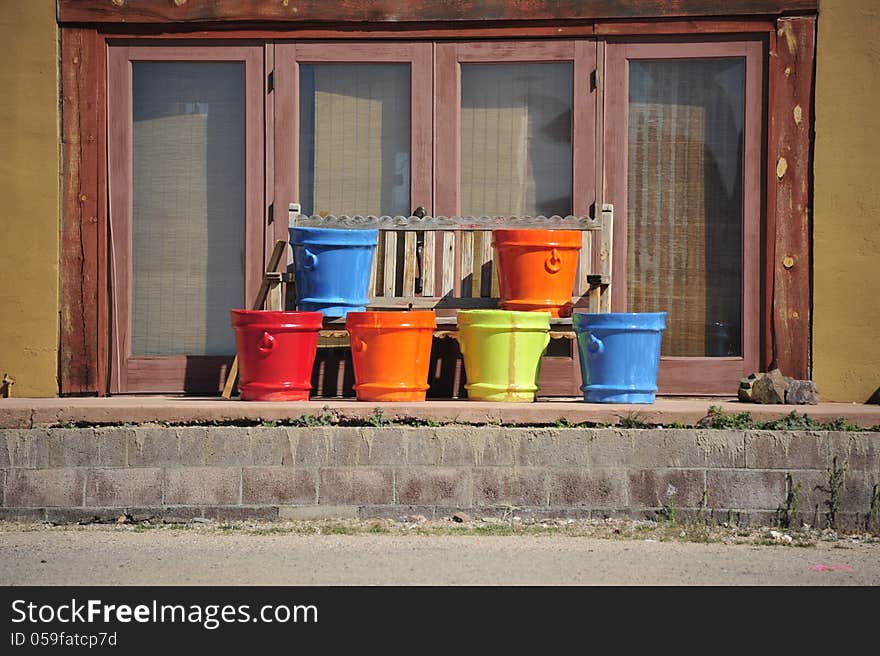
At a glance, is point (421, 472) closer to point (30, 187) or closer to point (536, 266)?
point (536, 266)

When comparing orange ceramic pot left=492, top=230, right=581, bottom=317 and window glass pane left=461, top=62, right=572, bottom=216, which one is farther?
window glass pane left=461, top=62, right=572, bottom=216

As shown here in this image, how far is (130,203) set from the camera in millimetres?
9789

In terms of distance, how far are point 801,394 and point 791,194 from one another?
1451 millimetres

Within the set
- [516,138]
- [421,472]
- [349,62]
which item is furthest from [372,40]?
[421,472]

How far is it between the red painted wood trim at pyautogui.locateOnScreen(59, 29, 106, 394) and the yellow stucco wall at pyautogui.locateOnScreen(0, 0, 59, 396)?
0.22 feet

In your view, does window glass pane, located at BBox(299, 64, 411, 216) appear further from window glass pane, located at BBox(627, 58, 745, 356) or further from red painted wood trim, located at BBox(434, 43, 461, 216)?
window glass pane, located at BBox(627, 58, 745, 356)

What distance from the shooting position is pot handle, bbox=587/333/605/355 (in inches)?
332

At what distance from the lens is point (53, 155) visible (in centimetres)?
963

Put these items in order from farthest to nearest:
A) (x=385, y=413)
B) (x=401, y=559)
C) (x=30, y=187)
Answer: (x=30, y=187)
(x=385, y=413)
(x=401, y=559)

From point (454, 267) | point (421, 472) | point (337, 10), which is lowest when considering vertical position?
point (421, 472)

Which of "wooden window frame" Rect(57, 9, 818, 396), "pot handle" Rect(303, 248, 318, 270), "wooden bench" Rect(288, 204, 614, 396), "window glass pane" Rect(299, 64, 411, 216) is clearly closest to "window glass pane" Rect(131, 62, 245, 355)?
"wooden window frame" Rect(57, 9, 818, 396)

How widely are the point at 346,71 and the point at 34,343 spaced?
2.85m
